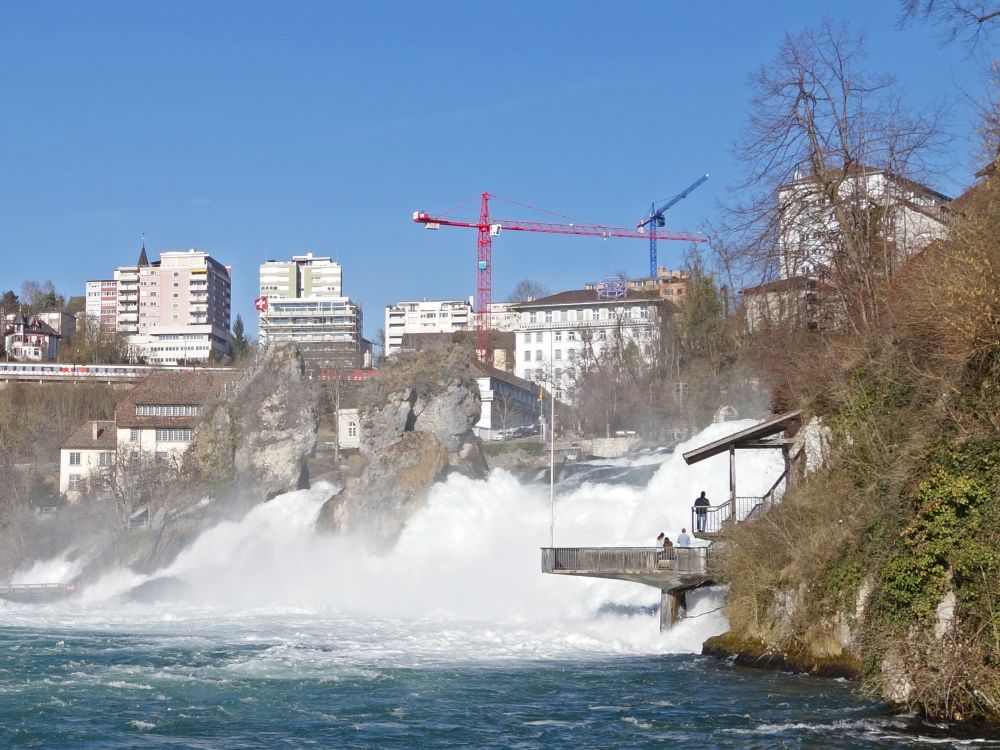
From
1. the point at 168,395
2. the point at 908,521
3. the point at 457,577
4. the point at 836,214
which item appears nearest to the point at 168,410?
the point at 168,395

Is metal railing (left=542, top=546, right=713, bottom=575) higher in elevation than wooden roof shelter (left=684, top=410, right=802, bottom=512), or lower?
lower

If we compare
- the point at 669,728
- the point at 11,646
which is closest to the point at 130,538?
the point at 11,646

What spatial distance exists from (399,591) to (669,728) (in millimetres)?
30281

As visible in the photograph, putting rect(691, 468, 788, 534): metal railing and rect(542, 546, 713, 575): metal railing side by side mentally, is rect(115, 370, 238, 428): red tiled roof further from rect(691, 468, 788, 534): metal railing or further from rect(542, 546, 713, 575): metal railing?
rect(542, 546, 713, 575): metal railing

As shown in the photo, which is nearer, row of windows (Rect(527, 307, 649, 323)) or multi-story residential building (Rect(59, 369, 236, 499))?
multi-story residential building (Rect(59, 369, 236, 499))

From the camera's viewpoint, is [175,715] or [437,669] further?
[437,669]

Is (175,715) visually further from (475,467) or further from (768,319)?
(475,467)

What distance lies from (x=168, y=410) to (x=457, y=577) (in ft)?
151

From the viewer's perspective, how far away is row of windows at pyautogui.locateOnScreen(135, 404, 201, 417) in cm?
9081

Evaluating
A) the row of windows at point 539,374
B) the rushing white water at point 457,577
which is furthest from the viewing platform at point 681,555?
the row of windows at point 539,374

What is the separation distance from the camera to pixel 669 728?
22562 mm

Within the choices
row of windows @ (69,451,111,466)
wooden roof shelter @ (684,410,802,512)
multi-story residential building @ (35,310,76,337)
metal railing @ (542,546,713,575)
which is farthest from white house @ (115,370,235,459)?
multi-story residential building @ (35,310,76,337)

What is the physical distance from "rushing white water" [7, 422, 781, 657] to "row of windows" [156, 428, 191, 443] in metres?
23.6

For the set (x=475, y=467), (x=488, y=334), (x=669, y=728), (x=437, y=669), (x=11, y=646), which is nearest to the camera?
(x=669, y=728)
